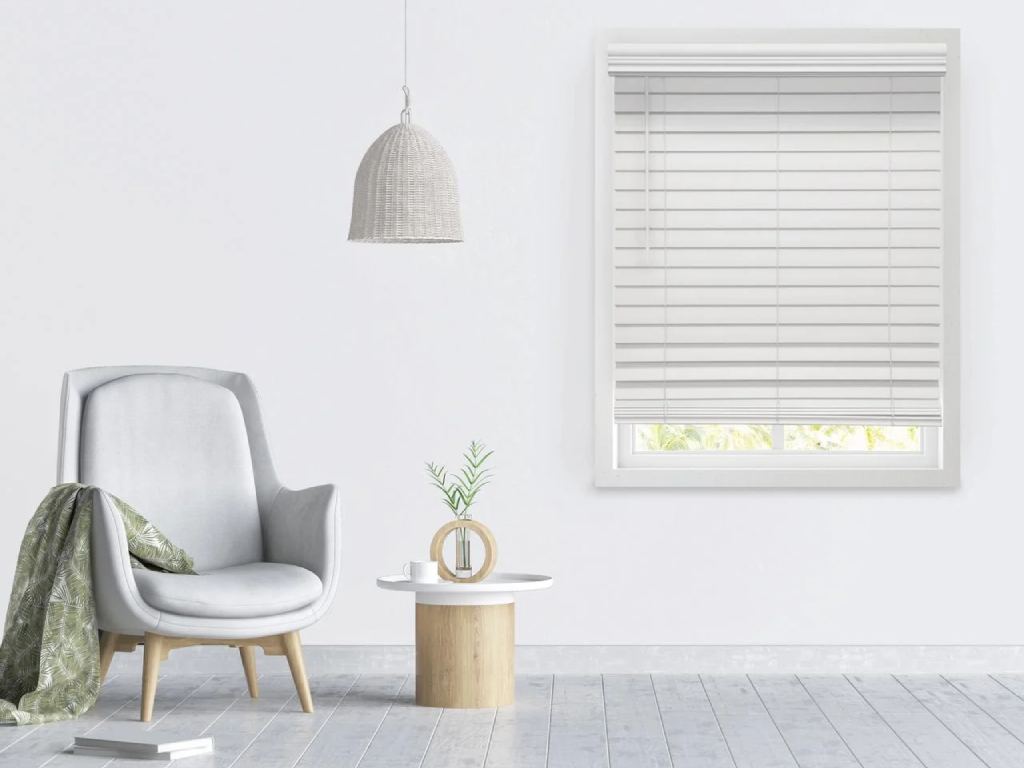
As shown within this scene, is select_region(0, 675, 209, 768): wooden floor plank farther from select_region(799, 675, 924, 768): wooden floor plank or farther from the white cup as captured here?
select_region(799, 675, 924, 768): wooden floor plank

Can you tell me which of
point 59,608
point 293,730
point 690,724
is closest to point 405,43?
point 59,608

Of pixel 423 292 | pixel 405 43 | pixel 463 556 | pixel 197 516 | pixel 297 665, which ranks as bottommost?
pixel 297 665

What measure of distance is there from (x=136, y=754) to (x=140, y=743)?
3 cm

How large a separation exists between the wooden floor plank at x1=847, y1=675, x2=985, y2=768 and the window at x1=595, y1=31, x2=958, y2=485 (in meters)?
0.74

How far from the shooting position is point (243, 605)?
3619 millimetres

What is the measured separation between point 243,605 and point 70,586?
18.4 inches

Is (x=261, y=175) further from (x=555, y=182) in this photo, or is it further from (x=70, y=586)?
(x=70, y=586)

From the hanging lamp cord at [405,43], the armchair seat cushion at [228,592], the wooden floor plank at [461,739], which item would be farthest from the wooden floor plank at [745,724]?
the hanging lamp cord at [405,43]

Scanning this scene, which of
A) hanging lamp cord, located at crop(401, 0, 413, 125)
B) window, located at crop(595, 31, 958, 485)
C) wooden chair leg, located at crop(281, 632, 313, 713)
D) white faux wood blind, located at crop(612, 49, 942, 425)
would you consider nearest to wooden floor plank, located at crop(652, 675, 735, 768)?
window, located at crop(595, 31, 958, 485)

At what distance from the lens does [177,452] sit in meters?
4.17

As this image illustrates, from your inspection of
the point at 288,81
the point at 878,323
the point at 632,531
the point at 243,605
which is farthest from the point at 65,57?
the point at 878,323

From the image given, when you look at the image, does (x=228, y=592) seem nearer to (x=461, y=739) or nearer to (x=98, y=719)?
(x=98, y=719)

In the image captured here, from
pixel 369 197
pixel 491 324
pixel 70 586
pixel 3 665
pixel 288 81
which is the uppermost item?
pixel 288 81

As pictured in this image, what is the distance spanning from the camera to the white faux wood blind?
4.62m
